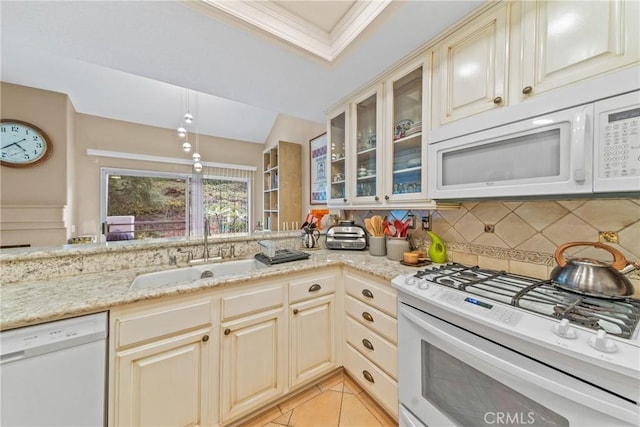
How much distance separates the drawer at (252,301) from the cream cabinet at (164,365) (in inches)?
3.1

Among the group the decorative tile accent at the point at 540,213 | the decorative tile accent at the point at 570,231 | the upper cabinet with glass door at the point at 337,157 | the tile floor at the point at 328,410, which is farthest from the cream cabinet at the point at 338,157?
the tile floor at the point at 328,410

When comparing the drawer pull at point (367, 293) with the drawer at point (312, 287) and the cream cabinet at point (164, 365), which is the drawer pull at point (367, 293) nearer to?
the drawer at point (312, 287)

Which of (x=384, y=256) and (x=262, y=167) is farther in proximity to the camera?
(x=262, y=167)

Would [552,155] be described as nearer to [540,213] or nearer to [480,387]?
[540,213]

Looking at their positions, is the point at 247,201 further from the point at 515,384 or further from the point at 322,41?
the point at 515,384

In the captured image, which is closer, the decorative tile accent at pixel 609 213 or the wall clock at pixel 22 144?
the decorative tile accent at pixel 609 213

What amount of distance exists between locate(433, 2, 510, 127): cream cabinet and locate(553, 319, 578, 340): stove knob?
968mm

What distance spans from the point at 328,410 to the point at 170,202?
4084 millimetres

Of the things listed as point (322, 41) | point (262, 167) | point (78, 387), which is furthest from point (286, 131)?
point (78, 387)

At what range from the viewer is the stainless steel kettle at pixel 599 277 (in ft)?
2.69

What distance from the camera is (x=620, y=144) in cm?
73

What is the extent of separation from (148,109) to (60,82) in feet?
3.03

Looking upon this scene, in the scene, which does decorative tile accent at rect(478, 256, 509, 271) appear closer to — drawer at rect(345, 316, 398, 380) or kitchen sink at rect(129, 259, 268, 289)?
drawer at rect(345, 316, 398, 380)

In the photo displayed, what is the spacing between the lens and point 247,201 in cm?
479
